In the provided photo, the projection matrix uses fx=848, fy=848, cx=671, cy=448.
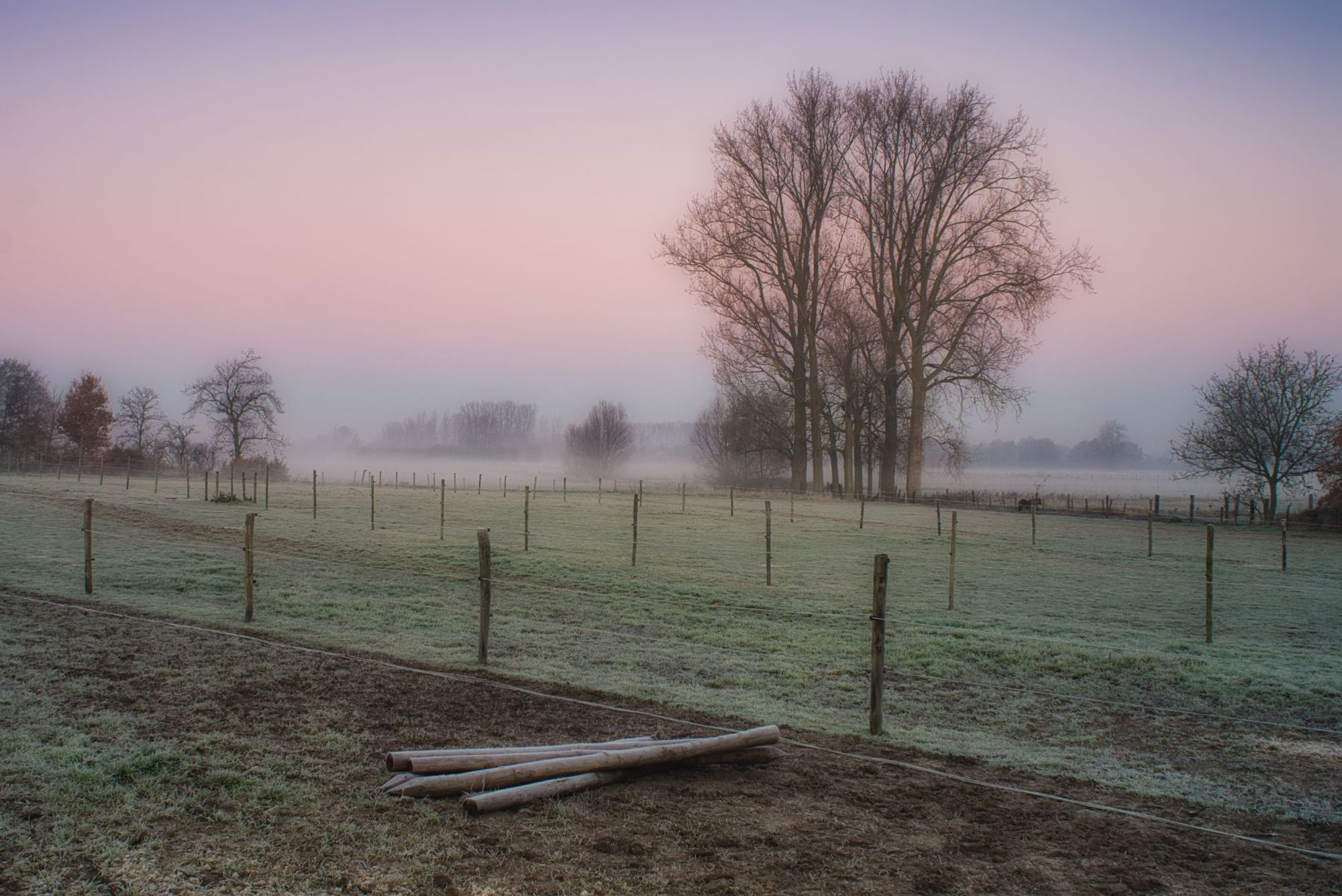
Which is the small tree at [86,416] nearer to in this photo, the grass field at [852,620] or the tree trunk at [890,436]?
the grass field at [852,620]

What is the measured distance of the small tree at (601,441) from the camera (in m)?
96.5

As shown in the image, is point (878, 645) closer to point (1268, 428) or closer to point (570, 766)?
point (570, 766)

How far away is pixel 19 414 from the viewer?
6938cm

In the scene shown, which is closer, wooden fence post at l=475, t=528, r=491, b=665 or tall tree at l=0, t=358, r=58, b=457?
wooden fence post at l=475, t=528, r=491, b=665

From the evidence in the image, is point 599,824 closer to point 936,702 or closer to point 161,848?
point 161,848

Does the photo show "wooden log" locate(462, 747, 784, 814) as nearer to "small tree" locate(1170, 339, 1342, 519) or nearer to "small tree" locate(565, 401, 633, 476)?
"small tree" locate(1170, 339, 1342, 519)

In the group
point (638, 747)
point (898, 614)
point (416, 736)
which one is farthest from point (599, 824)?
point (898, 614)

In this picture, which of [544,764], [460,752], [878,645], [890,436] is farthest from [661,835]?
[890,436]

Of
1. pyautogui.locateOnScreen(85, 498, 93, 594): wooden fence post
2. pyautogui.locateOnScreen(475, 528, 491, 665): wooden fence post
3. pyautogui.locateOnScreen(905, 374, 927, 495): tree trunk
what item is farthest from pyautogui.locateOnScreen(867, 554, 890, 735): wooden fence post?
pyautogui.locateOnScreen(905, 374, 927, 495): tree trunk

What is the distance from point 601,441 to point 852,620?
85.2 m

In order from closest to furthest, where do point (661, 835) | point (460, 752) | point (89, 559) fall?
point (661, 835)
point (460, 752)
point (89, 559)

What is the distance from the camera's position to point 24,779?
614 centimetres

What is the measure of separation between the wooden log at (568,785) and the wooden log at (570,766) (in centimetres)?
6

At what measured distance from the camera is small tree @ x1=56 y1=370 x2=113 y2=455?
68.0 metres
